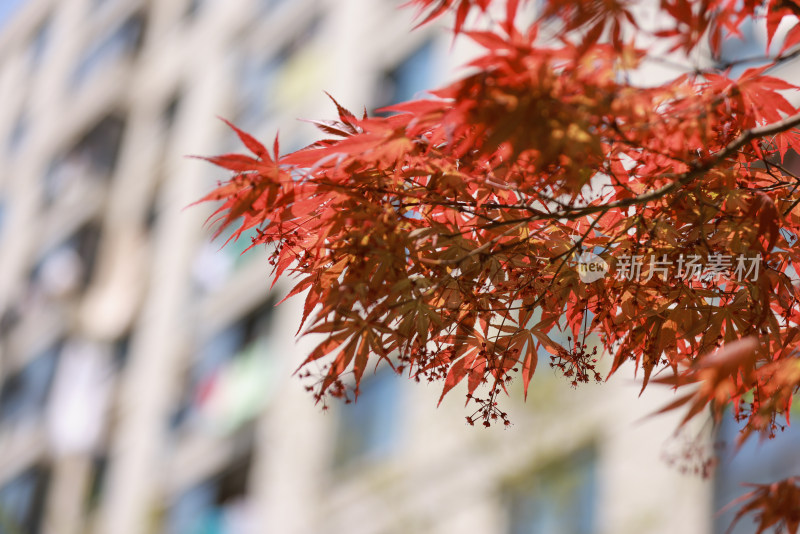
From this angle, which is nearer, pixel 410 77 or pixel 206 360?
pixel 410 77

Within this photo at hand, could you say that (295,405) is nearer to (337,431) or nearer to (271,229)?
(337,431)

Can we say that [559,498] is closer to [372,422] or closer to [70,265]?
[372,422]

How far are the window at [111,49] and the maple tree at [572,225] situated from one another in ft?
59.9

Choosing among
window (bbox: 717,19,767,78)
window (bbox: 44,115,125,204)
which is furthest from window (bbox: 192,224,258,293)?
window (bbox: 717,19,767,78)

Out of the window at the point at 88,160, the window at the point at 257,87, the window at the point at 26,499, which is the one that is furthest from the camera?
the window at the point at 88,160

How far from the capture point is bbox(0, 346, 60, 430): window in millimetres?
16828

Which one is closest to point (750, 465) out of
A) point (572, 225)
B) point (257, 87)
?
point (572, 225)

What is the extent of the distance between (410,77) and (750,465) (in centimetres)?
695

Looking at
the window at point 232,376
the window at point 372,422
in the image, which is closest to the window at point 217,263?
the window at point 232,376

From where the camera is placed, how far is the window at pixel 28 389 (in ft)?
55.2

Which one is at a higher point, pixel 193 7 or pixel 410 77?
pixel 193 7

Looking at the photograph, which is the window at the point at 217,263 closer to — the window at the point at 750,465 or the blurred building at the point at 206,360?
the blurred building at the point at 206,360

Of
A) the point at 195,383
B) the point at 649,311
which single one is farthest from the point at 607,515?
the point at 195,383

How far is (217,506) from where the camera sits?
39.1 ft
